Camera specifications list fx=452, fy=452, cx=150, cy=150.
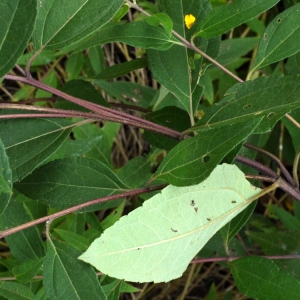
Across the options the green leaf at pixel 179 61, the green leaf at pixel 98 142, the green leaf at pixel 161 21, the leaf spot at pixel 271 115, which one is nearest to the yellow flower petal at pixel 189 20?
the green leaf at pixel 179 61

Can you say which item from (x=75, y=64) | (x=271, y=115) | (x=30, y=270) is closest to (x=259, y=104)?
(x=271, y=115)

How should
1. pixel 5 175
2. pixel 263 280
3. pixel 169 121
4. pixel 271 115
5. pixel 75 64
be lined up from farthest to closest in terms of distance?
pixel 75 64 → pixel 169 121 → pixel 263 280 → pixel 271 115 → pixel 5 175

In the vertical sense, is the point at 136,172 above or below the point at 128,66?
below

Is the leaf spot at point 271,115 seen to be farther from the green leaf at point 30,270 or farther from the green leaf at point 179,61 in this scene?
the green leaf at point 30,270

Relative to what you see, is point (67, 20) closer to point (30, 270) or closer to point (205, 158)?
point (205, 158)

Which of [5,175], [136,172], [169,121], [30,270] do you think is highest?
[5,175]

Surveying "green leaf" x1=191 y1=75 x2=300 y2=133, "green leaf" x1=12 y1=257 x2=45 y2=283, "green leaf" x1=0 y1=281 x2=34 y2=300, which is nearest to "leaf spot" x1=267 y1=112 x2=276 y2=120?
"green leaf" x1=191 y1=75 x2=300 y2=133

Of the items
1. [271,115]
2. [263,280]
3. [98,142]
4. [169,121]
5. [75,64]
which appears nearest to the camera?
[271,115]
